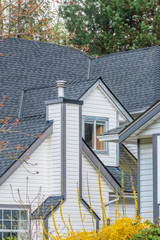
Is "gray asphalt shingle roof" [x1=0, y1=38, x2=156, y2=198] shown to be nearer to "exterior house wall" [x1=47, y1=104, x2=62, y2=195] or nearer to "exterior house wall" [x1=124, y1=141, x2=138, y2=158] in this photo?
"exterior house wall" [x1=124, y1=141, x2=138, y2=158]

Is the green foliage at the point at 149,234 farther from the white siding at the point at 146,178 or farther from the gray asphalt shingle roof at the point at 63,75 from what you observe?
the gray asphalt shingle roof at the point at 63,75

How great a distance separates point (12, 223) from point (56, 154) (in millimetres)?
2577

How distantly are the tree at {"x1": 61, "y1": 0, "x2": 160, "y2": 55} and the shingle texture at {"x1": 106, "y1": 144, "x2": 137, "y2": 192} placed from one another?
15.4 m

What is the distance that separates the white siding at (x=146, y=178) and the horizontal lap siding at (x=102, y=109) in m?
5.49

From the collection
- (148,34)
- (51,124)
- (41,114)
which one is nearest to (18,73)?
(41,114)

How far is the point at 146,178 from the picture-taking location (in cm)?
1936

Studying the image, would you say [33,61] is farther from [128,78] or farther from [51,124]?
[51,124]

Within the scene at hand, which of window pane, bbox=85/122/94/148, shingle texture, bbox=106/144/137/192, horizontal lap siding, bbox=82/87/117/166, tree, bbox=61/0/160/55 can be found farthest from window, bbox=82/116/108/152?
tree, bbox=61/0/160/55

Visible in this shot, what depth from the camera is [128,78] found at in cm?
2873

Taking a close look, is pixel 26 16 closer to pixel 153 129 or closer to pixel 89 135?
pixel 153 129

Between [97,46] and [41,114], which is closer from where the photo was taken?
[41,114]

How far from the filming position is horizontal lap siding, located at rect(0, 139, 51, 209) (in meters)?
21.4

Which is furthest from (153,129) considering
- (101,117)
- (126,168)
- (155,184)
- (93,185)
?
(126,168)

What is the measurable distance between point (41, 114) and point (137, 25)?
67.7ft
